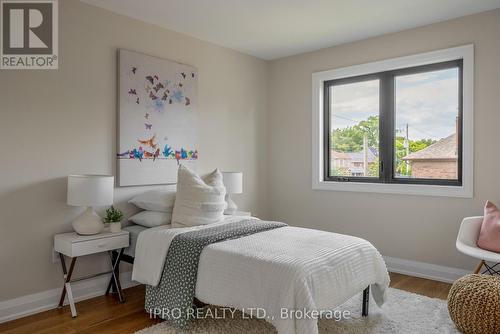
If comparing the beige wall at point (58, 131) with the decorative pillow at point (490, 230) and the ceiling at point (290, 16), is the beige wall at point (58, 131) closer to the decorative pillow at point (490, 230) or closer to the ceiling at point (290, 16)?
the ceiling at point (290, 16)

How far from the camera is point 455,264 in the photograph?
3623 millimetres

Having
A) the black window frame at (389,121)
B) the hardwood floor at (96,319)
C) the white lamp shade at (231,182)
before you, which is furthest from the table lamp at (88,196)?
the black window frame at (389,121)

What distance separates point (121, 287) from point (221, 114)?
2223 millimetres

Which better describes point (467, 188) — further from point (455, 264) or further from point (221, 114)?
point (221, 114)

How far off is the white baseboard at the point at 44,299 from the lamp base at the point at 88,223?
561 millimetres

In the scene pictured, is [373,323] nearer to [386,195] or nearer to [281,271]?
[281,271]

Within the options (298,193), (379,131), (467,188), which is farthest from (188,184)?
(467,188)

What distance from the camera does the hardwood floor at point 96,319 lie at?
2656 mm

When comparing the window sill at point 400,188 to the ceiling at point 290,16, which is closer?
the ceiling at point 290,16

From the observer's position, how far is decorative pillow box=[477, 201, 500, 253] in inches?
117

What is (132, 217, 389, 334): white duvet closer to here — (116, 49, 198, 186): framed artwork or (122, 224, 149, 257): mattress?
(122, 224, 149, 257): mattress

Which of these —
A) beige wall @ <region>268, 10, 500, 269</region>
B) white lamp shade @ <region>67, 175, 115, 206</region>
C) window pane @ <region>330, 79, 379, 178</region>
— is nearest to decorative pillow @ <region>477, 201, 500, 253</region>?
beige wall @ <region>268, 10, 500, 269</region>

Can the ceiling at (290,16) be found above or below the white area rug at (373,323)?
above

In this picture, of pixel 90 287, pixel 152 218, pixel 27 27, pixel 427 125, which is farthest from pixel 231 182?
pixel 27 27
